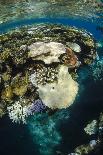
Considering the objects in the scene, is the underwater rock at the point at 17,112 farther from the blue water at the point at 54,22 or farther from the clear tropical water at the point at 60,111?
the blue water at the point at 54,22

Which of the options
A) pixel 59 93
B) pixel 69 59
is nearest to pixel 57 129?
pixel 59 93

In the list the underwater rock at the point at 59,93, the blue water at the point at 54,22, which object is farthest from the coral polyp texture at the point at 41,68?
the blue water at the point at 54,22

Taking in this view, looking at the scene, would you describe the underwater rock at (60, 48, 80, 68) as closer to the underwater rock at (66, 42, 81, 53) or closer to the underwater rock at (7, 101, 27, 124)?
the underwater rock at (66, 42, 81, 53)

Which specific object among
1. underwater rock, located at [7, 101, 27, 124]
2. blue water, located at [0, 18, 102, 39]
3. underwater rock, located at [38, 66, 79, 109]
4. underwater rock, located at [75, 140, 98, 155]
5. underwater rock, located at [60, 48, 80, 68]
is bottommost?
underwater rock, located at [75, 140, 98, 155]

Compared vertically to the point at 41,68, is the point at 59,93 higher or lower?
lower

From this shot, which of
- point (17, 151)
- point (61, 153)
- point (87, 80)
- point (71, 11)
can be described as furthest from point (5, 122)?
point (71, 11)

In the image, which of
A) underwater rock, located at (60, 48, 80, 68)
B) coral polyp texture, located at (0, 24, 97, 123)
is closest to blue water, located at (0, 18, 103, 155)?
coral polyp texture, located at (0, 24, 97, 123)

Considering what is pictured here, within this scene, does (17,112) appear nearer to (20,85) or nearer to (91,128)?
(20,85)

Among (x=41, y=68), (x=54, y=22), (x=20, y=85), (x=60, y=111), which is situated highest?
(x=54, y=22)
